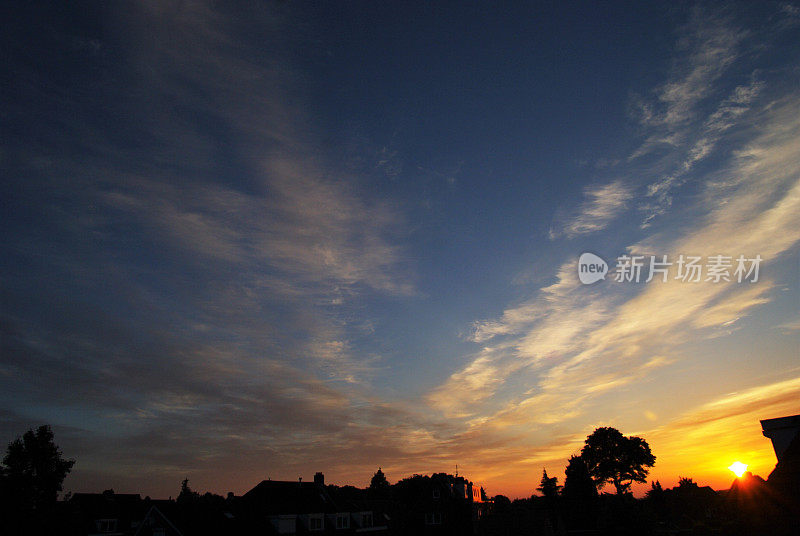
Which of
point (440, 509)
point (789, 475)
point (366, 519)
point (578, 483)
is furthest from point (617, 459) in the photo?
point (789, 475)

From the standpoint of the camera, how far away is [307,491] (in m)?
66.6

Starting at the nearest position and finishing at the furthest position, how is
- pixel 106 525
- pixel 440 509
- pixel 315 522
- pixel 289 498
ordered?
pixel 315 522, pixel 289 498, pixel 106 525, pixel 440 509

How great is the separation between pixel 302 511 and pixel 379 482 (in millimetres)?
110399

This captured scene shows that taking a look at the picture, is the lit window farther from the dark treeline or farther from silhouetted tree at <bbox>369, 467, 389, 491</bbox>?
silhouetted tree at <bbox>369, 467, 389, 491</bbox>

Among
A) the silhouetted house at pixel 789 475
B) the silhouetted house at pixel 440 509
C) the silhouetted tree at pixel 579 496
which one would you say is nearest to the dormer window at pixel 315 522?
the silhouetted house at pixel 440 509

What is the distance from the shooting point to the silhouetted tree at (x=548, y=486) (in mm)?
122938

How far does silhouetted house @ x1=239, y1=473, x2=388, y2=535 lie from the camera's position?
5734cm

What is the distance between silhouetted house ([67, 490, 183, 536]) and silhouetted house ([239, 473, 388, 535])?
53.0 ft

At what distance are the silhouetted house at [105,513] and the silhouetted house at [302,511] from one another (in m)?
16.2

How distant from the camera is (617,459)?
10581 cm

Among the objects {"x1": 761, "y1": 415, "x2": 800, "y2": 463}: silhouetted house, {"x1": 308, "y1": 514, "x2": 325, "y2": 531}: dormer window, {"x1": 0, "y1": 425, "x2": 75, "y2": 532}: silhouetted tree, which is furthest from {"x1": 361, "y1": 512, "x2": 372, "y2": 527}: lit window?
{"x1": 761, "y1": 415, "x2": 800, "y2": 463}: silhouetted house

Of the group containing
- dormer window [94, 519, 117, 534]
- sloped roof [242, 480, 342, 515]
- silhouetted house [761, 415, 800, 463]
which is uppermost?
silhouetted house [761, 415, 800, 463]

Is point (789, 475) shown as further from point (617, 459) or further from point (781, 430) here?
point (617, 459)

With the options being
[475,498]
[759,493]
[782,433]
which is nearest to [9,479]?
[475,498]
